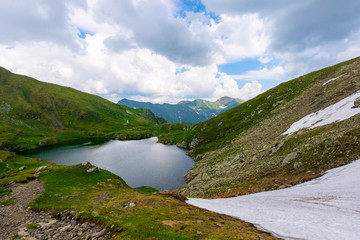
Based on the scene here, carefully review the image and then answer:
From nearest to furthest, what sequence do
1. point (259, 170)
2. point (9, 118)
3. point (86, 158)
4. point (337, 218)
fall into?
point (337, 218)
point (259, 170)
point (86, 158)
point (9, 118)

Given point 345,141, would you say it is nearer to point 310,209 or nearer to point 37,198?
point 310,209

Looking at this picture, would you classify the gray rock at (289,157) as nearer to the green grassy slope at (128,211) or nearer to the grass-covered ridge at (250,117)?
the green grassy slope at (128,211)

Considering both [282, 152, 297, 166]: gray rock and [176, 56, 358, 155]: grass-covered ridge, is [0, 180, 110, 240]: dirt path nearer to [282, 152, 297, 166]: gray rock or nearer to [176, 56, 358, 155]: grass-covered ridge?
[282, 152, 297, 166]: gray rock

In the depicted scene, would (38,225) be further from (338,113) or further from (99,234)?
(338,113)

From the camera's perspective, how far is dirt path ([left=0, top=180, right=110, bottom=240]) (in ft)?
42.9

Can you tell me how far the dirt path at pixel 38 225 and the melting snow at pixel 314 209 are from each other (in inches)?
579

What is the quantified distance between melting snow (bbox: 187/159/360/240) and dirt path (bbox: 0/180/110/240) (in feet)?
48.3

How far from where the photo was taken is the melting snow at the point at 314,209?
11414mm

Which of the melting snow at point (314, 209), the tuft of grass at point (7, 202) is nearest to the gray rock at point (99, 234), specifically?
the melting snow at point (314, 209)

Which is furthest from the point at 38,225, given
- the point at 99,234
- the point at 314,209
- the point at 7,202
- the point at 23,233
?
the point at 314,209

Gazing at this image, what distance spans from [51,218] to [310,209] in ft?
91.2

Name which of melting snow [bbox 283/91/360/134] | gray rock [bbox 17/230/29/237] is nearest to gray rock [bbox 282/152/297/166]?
melting snow [bbox 283/91/360/134]

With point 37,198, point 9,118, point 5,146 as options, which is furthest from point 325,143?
point 9,118

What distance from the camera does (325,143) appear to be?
24.8 m
